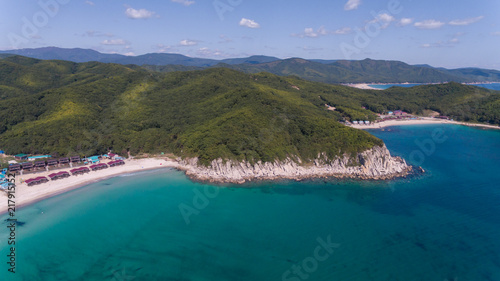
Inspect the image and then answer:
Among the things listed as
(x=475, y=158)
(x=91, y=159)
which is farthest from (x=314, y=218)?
(x=475, y=158)

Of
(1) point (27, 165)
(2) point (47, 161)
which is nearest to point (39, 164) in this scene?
(2) point (47, 161)

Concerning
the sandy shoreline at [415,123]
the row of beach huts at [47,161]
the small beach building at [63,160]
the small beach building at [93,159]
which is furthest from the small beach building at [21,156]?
the sandy shoreline at [415,123]

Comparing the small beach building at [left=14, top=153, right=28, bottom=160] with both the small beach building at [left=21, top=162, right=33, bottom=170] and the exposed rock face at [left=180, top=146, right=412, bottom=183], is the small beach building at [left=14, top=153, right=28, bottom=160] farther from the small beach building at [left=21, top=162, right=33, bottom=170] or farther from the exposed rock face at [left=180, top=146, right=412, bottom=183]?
the exposed rock face at [left=180, top=146, right=412, bottom=183]

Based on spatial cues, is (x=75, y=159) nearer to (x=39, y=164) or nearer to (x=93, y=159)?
(x=93, y=159)

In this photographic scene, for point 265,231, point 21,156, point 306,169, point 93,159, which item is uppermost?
point 21,156

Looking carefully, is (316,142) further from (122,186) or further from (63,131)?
(63,131)

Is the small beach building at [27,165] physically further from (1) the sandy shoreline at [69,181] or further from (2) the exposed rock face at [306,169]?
(2) the exposed rock face at [306,169]
